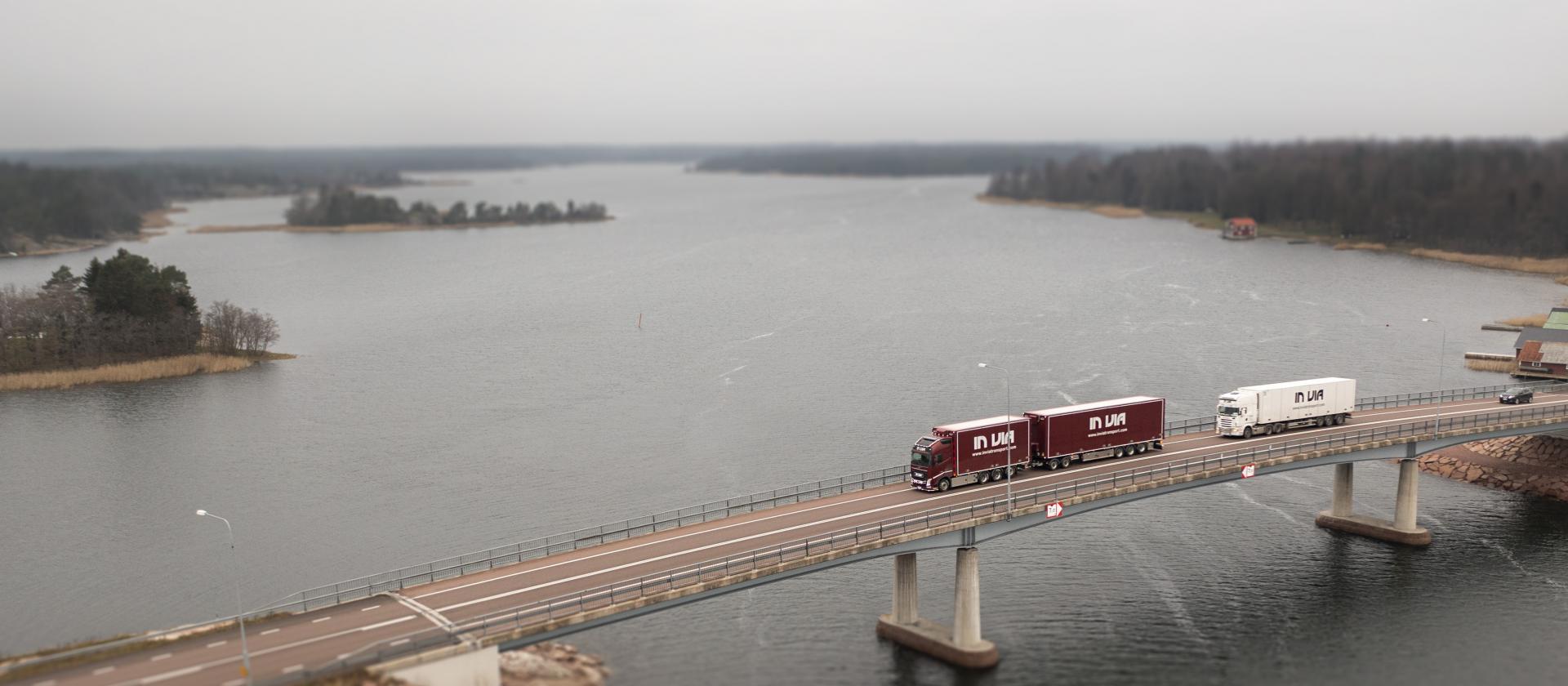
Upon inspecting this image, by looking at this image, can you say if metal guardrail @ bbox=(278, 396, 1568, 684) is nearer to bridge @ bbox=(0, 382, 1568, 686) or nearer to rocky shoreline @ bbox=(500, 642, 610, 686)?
bridge @ bbox=(0, 382, 1568, 686)

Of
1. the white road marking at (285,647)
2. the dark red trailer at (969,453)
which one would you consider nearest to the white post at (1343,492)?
the dark red trailer at (969,453)

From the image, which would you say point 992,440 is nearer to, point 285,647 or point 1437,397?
point 285,647

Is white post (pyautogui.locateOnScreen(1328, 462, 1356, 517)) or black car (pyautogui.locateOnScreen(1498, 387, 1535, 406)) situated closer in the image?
white post (pyautogui.locateOnScreen(1328, 462, 1356, 517))

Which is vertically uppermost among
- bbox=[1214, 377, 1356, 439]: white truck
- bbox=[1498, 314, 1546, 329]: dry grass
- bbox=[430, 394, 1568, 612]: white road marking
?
bbox=[1214, 377, 1356, 439]: white truck

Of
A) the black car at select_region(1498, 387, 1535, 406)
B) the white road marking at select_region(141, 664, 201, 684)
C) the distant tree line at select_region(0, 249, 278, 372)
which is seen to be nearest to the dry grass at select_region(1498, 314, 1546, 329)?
the black car at select_region(1498, 387, 1535, 406)

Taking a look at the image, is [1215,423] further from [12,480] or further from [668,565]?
[12,480]

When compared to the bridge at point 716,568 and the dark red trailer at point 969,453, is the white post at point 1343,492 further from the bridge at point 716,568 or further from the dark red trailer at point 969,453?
the dark red trailer at point 969,453

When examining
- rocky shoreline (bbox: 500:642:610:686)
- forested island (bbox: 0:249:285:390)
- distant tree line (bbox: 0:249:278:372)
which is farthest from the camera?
distant tree line (bbox: 0:249:278:372)
